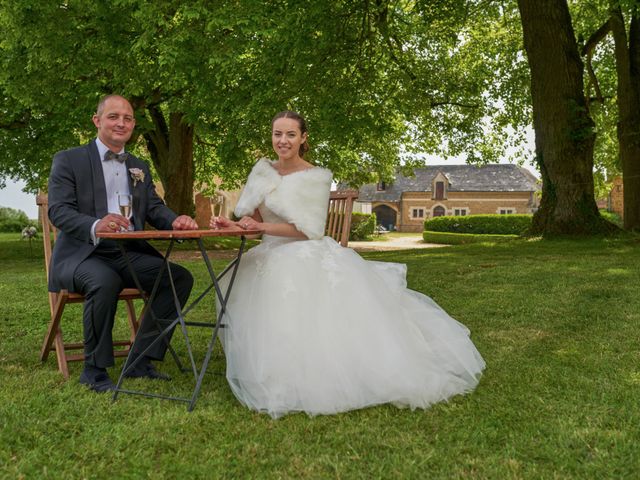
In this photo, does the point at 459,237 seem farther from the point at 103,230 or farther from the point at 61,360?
the point at 103,230

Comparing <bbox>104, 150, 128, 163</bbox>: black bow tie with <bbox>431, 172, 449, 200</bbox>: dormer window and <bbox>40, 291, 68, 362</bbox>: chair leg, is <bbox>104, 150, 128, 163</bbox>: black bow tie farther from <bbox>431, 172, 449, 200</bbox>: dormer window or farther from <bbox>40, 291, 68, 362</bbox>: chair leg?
<bbox>431, 172, 449, 200</bbox>: dormer window

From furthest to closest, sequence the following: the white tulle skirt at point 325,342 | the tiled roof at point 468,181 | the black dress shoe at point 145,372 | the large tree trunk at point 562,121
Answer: the tiled roof at point 468,181 → the large tree trunk at point 562,121 → the black dress shoe at point 145,372 → the white tulle skirt at point 325,342

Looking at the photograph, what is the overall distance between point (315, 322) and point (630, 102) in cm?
1483

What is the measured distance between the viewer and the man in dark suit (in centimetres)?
426

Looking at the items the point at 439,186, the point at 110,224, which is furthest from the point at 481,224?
the point at 110,224

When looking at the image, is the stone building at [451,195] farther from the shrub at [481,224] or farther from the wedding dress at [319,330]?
the wedding dress at [319,330]

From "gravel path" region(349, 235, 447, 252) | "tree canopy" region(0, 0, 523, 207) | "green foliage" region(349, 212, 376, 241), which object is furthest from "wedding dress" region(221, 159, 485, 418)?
"green foliage" region(349, 212, 376, 241)

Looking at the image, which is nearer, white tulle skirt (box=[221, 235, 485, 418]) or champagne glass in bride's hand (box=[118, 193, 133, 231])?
white tulle skirt (box=[221, 235, 485, 418])

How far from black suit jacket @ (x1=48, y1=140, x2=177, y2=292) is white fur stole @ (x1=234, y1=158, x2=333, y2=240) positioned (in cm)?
101

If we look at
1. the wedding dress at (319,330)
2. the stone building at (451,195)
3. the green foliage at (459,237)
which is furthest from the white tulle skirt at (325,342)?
the stone building at (451,195)

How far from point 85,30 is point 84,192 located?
453 inches

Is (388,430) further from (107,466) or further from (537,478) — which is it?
(107,466)

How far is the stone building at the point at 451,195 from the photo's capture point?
2227 inches

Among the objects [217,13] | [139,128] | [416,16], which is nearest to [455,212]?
[416,16]
